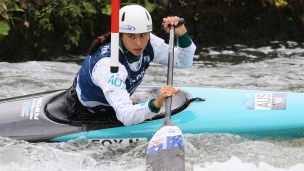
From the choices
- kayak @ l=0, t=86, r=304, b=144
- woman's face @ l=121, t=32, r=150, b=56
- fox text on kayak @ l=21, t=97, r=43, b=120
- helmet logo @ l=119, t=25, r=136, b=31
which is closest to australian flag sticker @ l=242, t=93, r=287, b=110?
kayak @ l=0, t=86, r=304, b=144

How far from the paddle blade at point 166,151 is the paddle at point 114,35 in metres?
0.62

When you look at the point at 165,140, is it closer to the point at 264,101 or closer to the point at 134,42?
the point at 134,42

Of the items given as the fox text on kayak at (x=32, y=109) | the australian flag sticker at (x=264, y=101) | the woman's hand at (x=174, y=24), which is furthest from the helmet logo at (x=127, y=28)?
the australian flag sticker at (x=264, y=101)

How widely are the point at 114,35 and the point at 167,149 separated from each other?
2.89 feet

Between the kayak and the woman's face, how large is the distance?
23.9 inches

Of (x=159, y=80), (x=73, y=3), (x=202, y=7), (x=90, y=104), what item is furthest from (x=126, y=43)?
(x=202, y=7)

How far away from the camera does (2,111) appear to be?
4844 mm

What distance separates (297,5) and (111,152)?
20.8ft

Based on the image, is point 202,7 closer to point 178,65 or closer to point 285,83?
point 285,83

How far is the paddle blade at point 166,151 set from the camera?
13.3 ft

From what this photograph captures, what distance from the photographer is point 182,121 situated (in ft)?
15.3

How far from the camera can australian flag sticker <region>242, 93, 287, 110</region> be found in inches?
187

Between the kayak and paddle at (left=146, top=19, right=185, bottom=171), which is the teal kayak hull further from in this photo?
paddle at (left=146, top=19, right=185, bottom=171)

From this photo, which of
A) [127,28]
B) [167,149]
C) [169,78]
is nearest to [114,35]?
[127,28]
